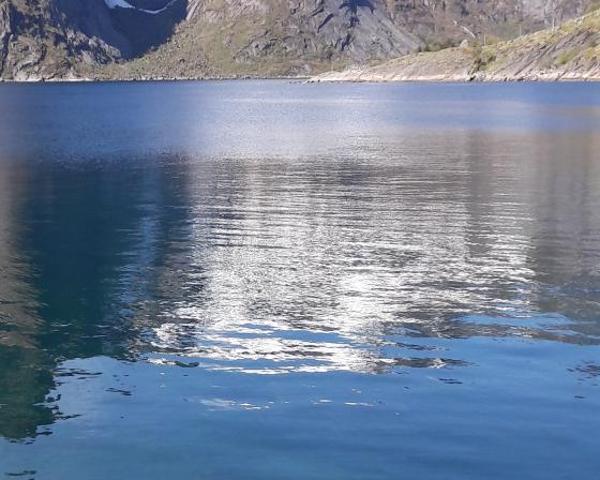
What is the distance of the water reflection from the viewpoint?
23359mm

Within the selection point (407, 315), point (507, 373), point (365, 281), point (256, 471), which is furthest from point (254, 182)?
point (256, 471)

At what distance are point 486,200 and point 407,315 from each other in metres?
21.9

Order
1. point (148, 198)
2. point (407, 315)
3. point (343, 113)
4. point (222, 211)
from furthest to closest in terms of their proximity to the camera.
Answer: point (343, 113)
point (148, 198)
point (222, 211)
point (407, 315)

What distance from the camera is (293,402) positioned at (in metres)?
19.8

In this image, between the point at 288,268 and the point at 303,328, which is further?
the point at 288,268

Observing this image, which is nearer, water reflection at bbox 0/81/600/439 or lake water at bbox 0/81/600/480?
lake water at bbox 0/81/600/480

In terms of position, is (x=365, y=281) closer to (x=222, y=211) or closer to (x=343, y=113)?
(x=222, y=211)

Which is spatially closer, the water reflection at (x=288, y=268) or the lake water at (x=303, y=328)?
the lake water at (x=303, y=328)

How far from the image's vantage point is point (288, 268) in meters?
31.8

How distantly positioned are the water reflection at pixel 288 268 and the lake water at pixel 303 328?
11cm

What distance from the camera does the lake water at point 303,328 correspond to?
1770 cm

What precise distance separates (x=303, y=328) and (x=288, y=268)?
7112mm

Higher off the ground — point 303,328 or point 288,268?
point 288,268

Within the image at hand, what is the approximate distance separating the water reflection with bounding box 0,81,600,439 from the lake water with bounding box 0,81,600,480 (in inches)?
4.4
